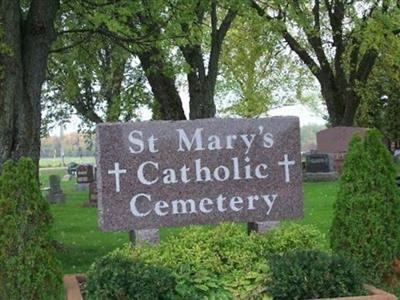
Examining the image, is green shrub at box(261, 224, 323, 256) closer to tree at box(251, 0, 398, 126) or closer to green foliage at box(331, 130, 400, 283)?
green foliage at box(331, 130, 400, 283)

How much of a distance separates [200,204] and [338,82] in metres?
26.1

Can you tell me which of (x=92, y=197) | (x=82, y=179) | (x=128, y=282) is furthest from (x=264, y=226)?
(x=82, y=179)

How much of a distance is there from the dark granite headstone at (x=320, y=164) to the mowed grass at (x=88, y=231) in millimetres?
7403

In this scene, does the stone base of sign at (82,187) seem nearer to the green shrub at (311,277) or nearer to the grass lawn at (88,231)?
the grass lawn at (88,231)

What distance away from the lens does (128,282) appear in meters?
5.51

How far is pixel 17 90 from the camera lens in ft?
37.7

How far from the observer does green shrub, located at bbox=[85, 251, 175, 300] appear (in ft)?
18.0

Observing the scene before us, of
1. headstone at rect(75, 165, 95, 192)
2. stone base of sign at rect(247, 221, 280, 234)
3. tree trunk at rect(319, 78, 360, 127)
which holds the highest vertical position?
tree trunk at rect(319, 78, 360, 127)

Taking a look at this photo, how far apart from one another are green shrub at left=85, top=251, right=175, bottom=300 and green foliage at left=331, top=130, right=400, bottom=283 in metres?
2.58

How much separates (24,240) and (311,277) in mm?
2460

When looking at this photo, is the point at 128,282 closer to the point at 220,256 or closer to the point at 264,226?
the point at 220,256

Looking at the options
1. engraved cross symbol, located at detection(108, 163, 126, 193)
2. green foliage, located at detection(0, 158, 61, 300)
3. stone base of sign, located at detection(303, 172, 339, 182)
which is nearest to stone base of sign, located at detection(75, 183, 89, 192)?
stone base of sign, located at detection(303, 172, 339, 182)

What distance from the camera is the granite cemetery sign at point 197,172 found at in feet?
21.9

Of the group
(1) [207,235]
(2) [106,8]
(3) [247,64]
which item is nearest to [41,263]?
(1) [207,235]
